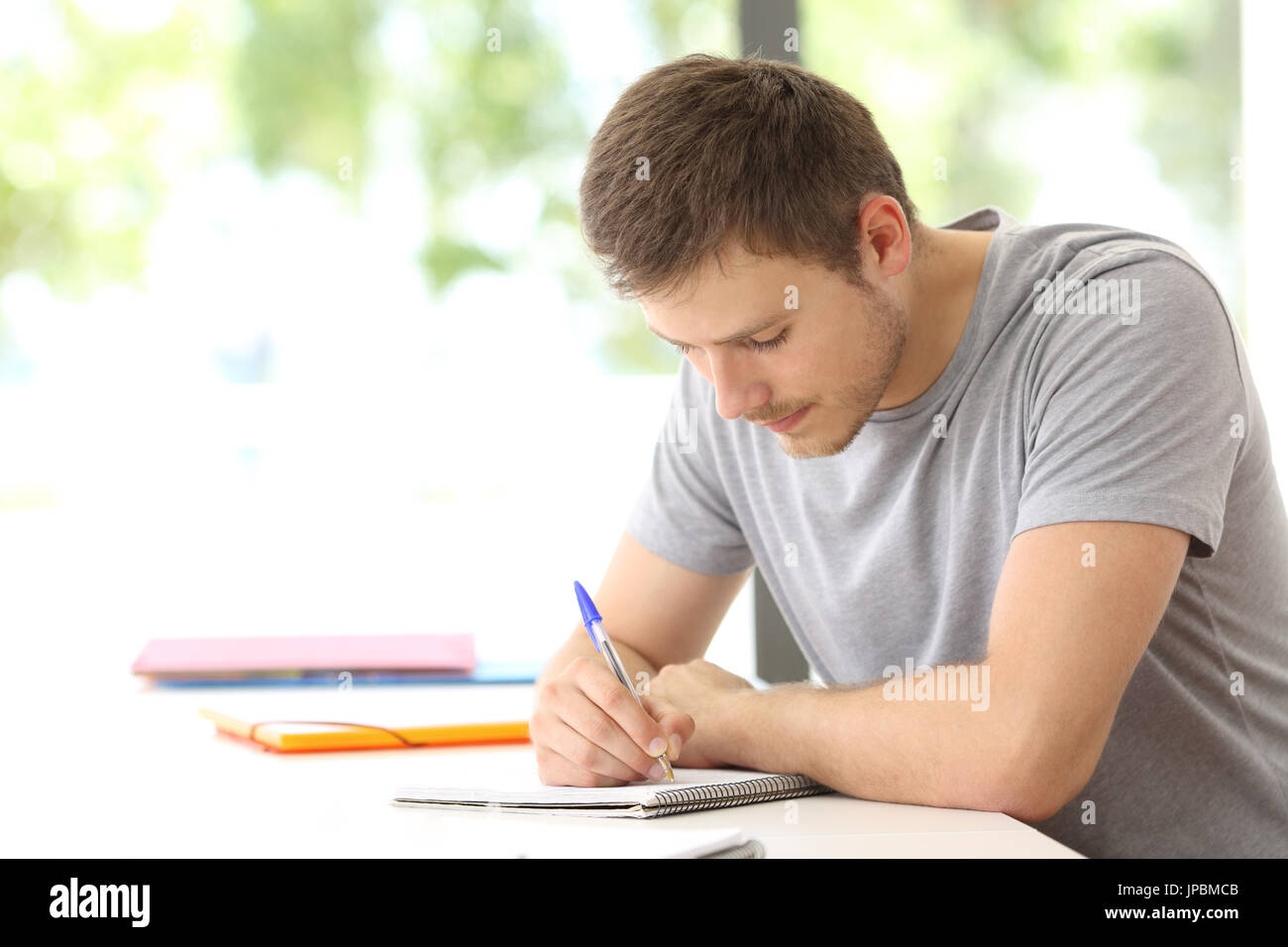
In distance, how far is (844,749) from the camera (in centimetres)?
105

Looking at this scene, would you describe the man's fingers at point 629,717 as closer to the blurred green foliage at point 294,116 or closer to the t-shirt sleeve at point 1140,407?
the t-shirt sleeve at point 1140,407

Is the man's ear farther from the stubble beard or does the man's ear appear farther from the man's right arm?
the man's right arm

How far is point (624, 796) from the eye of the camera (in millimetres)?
983

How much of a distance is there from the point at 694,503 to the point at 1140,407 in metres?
0.63

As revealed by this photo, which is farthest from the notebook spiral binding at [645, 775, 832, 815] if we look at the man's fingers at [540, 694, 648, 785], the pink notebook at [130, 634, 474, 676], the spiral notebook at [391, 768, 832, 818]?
the pink notebook at [130, 634, 474, 676]

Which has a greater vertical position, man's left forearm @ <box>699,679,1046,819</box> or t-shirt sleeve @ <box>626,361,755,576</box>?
t-shirt sleeve @ <box>626,361,755,576</box>

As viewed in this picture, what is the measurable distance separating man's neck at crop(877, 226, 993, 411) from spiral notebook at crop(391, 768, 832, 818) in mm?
464

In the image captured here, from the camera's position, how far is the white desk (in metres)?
A: 0.90

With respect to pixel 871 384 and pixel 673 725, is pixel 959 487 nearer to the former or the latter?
pixel 871 384

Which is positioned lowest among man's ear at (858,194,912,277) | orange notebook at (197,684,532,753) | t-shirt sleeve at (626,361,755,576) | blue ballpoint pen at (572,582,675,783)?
orange notebook at (197,684,532,753)

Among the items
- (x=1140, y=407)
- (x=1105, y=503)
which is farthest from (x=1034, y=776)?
(x=1140, y=407)

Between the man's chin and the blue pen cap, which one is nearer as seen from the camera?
the blue pen cap

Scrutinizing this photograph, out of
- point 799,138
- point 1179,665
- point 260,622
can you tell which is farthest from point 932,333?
point 260,622
